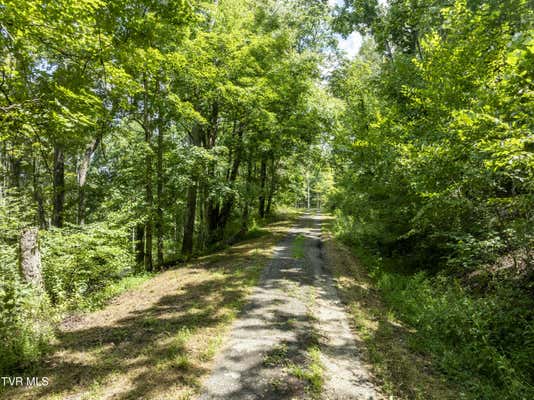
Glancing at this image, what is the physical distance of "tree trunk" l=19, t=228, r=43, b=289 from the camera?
602 cm

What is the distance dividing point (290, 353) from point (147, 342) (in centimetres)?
253

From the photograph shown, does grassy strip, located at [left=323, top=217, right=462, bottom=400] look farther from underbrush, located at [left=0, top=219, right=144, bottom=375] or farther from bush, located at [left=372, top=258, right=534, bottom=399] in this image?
underbrush, located at [left=0, top=219, right=144, bottom=375]

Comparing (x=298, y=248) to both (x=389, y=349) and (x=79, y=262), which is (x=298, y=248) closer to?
(x=389, y=349)

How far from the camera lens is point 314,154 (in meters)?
17.7

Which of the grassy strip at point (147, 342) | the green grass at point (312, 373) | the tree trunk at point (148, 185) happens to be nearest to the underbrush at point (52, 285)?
the grassy strip at point (147, 342)

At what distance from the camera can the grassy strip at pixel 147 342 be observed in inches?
148

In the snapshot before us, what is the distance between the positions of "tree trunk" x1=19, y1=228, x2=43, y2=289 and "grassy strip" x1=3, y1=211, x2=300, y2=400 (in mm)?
1209

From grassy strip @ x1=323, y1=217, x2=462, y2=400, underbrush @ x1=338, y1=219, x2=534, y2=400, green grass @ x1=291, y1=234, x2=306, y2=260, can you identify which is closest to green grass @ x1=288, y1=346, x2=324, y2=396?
grassy strip @ x1=323, y1=217, x2=462, y2=400

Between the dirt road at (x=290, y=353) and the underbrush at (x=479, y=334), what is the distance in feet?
4.63

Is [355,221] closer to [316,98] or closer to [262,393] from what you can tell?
[316,98]

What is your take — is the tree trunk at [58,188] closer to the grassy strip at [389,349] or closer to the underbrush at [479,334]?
the grassy strip at [389,349]

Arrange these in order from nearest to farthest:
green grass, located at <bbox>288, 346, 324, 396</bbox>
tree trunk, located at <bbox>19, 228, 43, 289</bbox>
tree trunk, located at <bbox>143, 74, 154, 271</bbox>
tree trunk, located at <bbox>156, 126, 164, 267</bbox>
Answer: green grass, located at <bbox>288, 346, 324, 396</bbox> < tree trunk, located at <bbox>19, 228, 43, 289</bbox> < tree trunk, located at <bbox>143, 74, 154, 271</bbox> < tree trunk, located at <bbox>156, 126, 164, 267</bbox>

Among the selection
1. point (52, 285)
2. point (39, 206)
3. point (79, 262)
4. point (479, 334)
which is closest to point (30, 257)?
point (52, 285)
